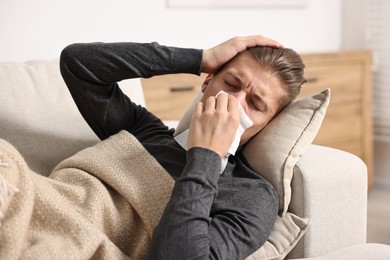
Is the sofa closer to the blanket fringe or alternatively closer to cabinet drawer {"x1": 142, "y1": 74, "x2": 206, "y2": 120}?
the blanket fringe

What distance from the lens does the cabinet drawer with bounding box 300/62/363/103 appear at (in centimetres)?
308

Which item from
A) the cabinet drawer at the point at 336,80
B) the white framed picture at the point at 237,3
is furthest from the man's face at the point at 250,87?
the cabinet drawer at the point at 336,80

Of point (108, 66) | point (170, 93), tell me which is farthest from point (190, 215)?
point (170, 93)

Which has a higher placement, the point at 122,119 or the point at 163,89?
the point at 122,119

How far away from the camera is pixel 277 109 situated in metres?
1.59

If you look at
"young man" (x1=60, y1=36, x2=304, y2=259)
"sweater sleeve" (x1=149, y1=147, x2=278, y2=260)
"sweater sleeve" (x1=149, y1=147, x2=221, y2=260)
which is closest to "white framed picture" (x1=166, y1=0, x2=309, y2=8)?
"young man" (x1=60, y1=36, x2=304, y2=259)

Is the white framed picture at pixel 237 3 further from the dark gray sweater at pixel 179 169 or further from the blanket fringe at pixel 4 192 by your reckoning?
the blanket fringe at pixel 4 192

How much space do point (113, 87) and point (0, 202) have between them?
561mm

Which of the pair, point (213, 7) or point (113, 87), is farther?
point (213, 7)

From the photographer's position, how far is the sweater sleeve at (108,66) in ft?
5.02

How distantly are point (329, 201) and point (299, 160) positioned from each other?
0.42 feet

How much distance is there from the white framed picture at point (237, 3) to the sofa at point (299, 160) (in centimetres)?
109

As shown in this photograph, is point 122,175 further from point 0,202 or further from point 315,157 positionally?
point 315,157

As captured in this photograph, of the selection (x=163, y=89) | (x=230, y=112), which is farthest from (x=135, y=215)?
(x=163, y=89)
